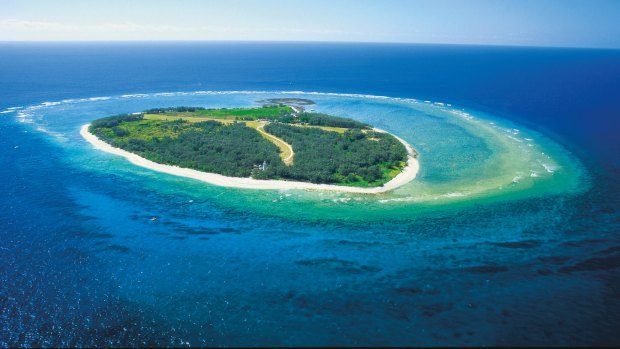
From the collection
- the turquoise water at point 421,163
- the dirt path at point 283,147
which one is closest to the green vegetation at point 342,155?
the dirt path at point 283,147

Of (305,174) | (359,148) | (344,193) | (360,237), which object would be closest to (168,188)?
(305,174)

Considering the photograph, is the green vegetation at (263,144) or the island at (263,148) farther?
the green vegetation at (263,144)

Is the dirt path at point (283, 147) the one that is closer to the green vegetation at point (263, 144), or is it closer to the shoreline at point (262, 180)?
the green vegetation at point (263, 144)

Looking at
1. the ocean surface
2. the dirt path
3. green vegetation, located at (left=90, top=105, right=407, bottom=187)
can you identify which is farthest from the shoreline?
the dirt path

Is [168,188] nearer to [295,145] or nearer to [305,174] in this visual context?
[305,174]

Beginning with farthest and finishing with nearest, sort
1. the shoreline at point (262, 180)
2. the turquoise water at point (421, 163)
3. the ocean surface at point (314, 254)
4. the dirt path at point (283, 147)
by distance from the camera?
the dirt path at point (283, 147) → the shoreline at point (262, 180) → the turquoise water at point (421, 163) → the ocean surface at point (314, 254)

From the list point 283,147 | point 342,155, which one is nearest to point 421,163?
point 342,155
